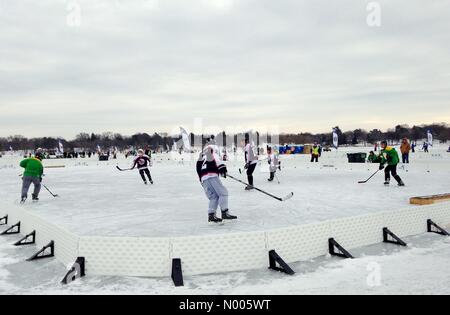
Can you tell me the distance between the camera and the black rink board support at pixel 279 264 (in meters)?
5.60

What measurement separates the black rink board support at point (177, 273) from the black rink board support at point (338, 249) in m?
2.75

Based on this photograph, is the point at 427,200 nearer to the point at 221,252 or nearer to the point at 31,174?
the point at 221,252

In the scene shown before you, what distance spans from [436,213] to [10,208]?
Result: 10562 millimetres

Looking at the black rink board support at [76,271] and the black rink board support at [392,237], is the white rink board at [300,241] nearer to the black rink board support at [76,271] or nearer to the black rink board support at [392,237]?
the black rink board support at [392,237]

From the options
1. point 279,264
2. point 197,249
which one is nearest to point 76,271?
point 197,249

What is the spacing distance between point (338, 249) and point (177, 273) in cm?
295

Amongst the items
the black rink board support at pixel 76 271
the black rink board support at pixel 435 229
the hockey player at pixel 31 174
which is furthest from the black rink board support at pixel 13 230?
the black rink board support at pixel 435 229

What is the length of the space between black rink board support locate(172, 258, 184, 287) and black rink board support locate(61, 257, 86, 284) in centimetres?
135

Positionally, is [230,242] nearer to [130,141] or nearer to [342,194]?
[342,194]

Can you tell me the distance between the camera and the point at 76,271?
5426 millimetres

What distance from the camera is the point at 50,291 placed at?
5004 millimetres

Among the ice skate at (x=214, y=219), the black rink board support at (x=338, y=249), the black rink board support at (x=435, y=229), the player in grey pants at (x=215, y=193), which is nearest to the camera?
the black rink board support at (x=338, y=249)

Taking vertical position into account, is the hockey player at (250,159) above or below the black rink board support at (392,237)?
above

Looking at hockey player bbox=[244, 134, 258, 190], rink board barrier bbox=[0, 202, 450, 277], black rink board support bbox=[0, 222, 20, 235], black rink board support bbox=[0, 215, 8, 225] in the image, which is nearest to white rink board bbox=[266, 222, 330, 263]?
rink board barrier bbox=[0, 202, 450, 277]
